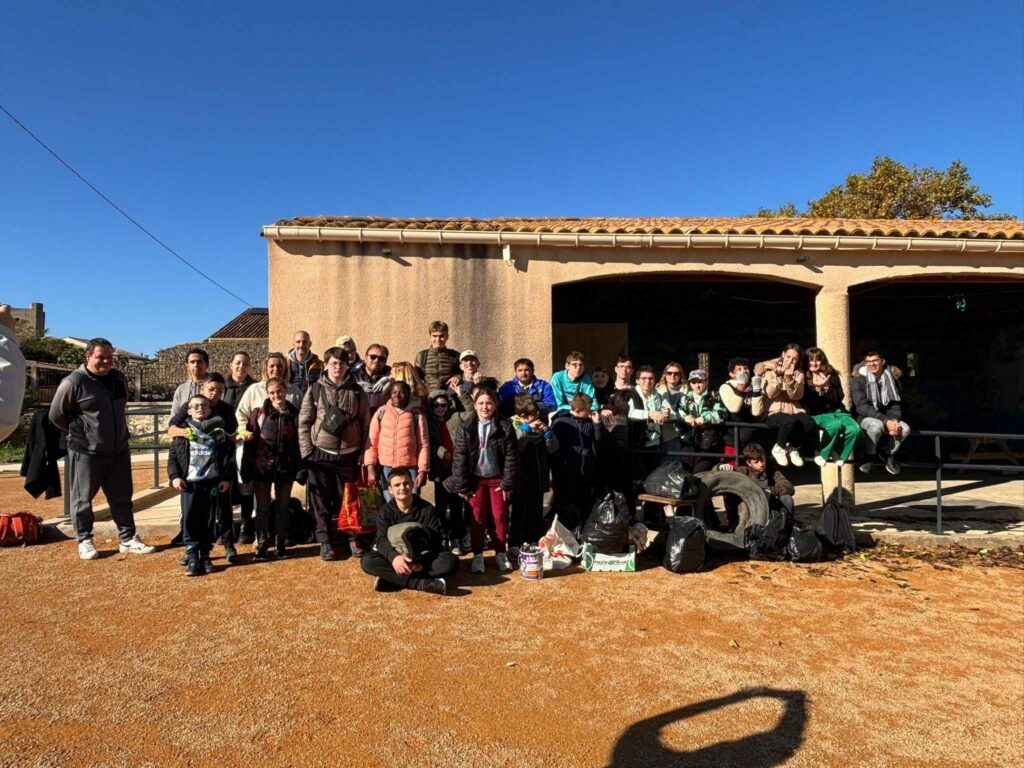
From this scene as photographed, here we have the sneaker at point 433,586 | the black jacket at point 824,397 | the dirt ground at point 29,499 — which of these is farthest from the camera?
the dirt ground at point 29,499

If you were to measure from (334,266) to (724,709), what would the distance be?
18.5 feet

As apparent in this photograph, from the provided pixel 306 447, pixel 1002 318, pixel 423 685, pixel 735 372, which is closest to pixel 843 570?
pixel 735 372

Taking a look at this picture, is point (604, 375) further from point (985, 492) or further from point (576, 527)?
point (985, 492)

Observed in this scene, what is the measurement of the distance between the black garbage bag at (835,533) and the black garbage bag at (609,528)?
1760mm

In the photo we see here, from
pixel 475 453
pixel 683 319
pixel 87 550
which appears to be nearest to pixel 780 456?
pixel 475 453

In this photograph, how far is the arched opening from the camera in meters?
11.0

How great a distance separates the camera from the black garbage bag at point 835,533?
5.00 metres

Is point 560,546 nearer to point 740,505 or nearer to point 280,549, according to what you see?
point 740,505

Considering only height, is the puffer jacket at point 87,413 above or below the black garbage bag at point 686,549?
above

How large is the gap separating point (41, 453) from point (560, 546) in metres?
4.53

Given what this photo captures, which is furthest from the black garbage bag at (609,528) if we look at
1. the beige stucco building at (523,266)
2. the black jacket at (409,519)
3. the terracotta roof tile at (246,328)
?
the terracotta roof tile at (246,328)

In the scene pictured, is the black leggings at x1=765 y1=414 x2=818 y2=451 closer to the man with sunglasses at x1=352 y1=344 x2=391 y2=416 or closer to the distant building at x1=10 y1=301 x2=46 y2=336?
the man with sunglasses at x1=352 y1=344 x2=391 y2=416

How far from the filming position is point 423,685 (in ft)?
9.35

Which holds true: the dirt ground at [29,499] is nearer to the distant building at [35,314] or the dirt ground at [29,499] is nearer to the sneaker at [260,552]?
the sneaker at [260,552]
